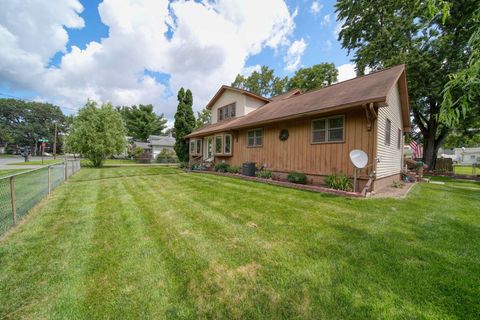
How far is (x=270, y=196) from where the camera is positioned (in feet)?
20.3

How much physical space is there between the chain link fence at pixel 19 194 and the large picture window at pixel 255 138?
832cm

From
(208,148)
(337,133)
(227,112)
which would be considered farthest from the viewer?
(227,112)

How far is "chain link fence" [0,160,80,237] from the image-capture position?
3.82m

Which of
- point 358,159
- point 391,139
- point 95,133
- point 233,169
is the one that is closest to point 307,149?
point 358,159

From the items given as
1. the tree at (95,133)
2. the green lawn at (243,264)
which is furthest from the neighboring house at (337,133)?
the tree at (95,133)

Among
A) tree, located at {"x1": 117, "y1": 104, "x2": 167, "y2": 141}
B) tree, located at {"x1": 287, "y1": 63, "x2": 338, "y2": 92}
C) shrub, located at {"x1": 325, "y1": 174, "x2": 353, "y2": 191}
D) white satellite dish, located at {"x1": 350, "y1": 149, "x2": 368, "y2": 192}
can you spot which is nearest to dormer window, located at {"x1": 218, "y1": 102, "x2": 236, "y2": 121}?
shrub, located at {"x1": 325, "y1": 174, "x2": 353, "y2": 191}

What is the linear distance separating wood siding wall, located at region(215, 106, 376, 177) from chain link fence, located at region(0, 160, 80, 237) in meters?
8.16

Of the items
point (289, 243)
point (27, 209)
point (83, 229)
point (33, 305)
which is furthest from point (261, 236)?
point (27, 209)

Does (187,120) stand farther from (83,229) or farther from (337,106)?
(83,229)

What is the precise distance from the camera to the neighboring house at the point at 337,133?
6590 millimetres

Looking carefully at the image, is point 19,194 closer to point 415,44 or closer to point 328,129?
point 328,129

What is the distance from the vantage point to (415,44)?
14.2m

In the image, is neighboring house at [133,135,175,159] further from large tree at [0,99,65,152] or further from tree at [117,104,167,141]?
large tree at [0,99,65,152]

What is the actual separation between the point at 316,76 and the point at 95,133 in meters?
25.7
